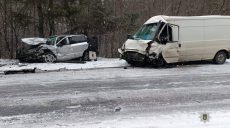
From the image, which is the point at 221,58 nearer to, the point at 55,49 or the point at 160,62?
the point at 160,62

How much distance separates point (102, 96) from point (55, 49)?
1276cm

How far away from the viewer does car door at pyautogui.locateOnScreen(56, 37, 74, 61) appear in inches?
930

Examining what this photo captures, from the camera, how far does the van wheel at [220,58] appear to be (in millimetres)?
20391

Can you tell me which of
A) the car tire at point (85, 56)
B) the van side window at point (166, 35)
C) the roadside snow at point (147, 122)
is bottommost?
the car tire at point (85, 56)

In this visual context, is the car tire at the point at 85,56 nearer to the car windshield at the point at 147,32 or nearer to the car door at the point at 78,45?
the car door at the point at 78,45

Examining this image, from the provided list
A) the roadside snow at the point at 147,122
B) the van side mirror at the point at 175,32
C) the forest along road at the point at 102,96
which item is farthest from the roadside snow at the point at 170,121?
the van side mirror at the point at 175,32

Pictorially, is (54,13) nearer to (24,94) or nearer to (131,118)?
(24,94)

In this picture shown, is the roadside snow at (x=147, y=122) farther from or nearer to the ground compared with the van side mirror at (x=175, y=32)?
nearer to the ground

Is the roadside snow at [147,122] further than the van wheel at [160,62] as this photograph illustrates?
No

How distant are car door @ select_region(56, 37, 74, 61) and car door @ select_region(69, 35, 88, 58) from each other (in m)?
0.24

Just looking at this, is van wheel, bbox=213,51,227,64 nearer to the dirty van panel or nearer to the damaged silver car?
the dirty van panel

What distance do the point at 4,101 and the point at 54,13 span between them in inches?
684

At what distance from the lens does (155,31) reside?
19156mm

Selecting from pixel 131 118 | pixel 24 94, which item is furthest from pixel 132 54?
pixel 131 118
